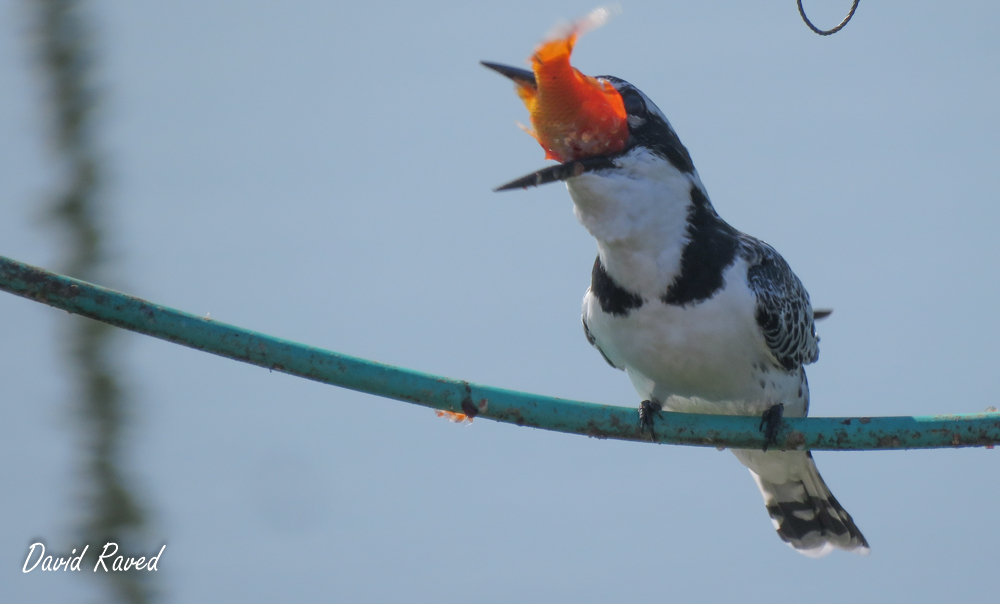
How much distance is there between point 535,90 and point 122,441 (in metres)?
4.82

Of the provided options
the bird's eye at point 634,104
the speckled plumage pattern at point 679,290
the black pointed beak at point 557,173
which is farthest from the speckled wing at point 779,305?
the black pointed beak at point 557,173

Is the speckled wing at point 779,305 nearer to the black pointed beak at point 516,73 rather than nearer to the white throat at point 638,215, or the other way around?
the white throat at point 638,215

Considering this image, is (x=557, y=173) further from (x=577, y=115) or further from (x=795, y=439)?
(x=795, y=439)

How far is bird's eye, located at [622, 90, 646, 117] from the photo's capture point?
3.35 meters

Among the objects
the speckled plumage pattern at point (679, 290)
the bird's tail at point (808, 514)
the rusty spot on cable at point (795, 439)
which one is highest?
the speckled plumage pattern at point (679, 290)

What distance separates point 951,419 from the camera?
2898mm

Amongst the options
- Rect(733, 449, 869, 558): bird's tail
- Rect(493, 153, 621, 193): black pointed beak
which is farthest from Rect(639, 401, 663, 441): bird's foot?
Rect(733, 449, 869, 558): bird's tail

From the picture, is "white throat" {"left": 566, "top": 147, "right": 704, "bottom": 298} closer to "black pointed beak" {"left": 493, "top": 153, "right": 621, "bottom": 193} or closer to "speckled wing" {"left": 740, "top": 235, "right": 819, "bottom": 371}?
"black pointed beak" {"left": 493, "top": 153, "right": 621, "bottom": 193}

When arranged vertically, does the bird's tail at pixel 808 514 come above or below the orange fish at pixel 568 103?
below

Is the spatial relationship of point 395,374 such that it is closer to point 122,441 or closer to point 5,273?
point 5,273

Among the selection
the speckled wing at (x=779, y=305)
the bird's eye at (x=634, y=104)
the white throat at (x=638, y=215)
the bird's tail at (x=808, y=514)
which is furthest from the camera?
the bird's tail at (x=808, y=514)

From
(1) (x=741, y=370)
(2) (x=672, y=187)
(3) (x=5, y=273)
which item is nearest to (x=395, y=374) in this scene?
(3) (x=5, y=273)

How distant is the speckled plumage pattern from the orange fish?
8 centimetres

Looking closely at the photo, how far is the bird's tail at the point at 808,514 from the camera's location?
15.8 feet
